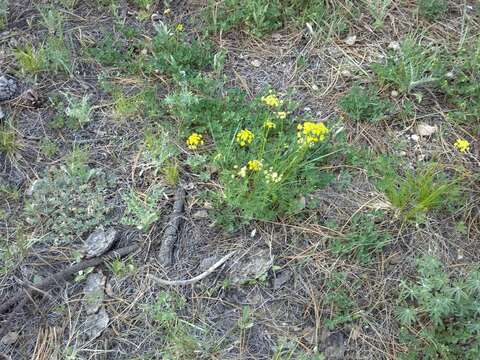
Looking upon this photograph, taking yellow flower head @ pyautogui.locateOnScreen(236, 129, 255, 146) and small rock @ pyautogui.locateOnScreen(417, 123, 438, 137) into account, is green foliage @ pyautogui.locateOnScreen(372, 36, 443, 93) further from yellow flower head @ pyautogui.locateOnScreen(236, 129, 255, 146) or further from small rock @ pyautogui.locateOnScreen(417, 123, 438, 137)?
yellow flower head @ pyautogui.locateOnScreen(236, 129, 255, 146)

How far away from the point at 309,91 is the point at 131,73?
1.17 metres

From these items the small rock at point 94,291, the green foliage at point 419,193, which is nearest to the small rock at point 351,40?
the green foliage at point 419,193

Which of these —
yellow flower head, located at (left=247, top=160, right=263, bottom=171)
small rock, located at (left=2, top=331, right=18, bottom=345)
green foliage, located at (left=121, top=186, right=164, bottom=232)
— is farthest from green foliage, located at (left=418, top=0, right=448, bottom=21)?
small rock, located at (left=2, top=331, right=18, bottom=345)

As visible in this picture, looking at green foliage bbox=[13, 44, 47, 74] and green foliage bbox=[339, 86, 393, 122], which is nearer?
green foliage bbox=[339, 86, 393, 122]

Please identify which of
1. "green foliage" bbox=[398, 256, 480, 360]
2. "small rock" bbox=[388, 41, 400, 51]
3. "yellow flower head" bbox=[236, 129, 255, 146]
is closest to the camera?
"green foliage" bbox=[398, 256, 480, 360]

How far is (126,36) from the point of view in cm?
362

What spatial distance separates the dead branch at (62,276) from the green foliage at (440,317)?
146 cm

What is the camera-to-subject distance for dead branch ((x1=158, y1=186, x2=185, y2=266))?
2.81 metres

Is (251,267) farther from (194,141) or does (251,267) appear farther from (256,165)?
(194,141)

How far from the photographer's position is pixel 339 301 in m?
2.63

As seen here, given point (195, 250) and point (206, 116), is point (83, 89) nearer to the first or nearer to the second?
point (206, 116)

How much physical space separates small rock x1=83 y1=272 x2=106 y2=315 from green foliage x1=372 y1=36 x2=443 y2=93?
2063 millimetres

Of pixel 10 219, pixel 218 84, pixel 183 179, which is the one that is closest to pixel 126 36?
pixel 218 84

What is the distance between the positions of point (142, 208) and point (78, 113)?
782 mm
